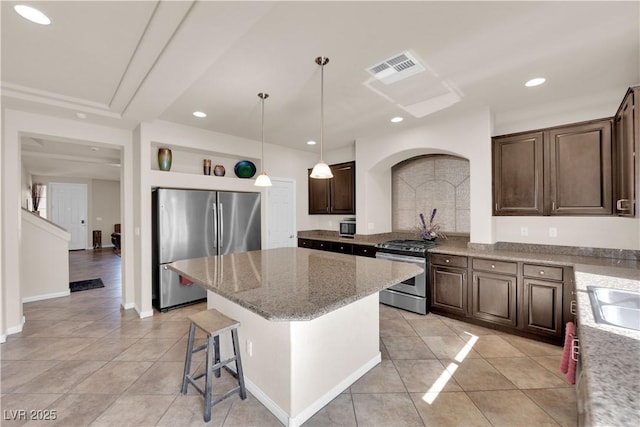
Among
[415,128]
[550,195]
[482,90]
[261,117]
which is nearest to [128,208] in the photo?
[261,117]

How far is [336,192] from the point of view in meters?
5.01

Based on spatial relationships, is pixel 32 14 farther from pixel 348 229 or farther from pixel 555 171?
pixel 555 171

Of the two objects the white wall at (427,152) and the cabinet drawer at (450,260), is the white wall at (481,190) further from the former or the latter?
the cabinet drawer at (450,260)

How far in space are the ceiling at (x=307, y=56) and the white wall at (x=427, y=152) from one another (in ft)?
0.91

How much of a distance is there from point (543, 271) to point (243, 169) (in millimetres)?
4227

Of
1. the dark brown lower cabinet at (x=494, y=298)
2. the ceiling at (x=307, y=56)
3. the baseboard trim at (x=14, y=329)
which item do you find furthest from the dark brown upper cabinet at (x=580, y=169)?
the baseboard trim at (x=14, y=329)

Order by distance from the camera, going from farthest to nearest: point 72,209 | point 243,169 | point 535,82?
1. point 72,209
2. point 243,169
3. point 535,82

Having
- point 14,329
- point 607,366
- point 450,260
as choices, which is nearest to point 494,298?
point 450,260

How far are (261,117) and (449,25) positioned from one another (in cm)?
235

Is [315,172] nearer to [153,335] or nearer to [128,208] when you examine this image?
[153,335]

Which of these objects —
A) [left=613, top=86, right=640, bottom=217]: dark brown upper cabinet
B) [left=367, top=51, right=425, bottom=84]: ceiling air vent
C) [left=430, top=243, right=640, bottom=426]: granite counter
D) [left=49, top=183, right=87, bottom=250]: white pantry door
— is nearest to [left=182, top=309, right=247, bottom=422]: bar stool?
[left=430, top=243, right=640, bottom=426]: granite counter

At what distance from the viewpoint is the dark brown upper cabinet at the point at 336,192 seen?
4781mm

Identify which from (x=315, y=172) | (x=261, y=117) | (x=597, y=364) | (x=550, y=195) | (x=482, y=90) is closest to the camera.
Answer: (x=597, y=364)

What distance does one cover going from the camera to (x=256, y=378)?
6.56 ft
